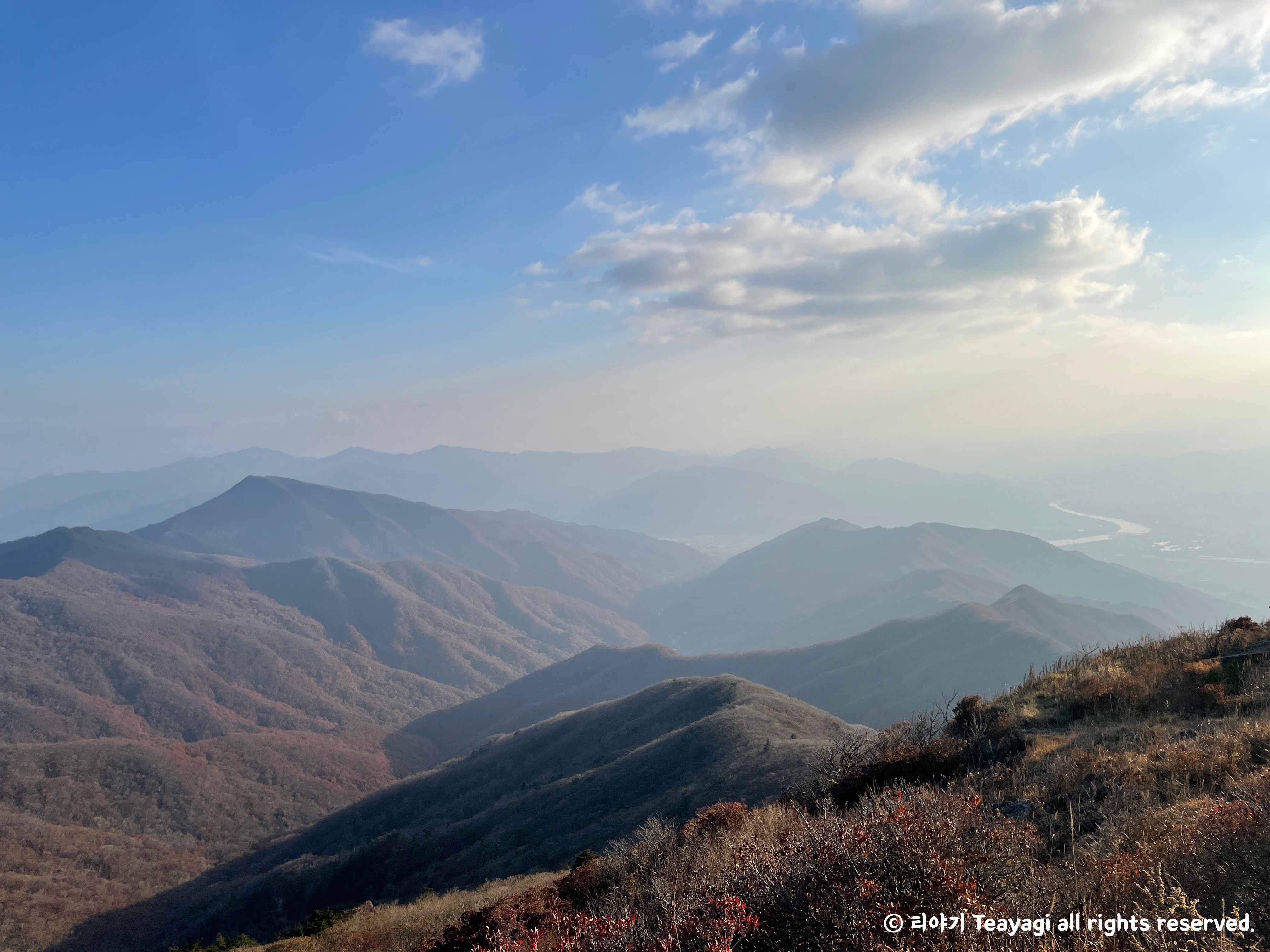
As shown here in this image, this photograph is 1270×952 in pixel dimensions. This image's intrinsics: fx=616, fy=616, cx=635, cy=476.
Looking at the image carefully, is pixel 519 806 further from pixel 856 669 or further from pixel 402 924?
pixel 856 669

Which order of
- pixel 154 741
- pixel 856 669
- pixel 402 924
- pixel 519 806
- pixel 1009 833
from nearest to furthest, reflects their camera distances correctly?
pixel 1009 833, pixel 402 924, pixel 519 806, pixel 154 741, pixel 856 669

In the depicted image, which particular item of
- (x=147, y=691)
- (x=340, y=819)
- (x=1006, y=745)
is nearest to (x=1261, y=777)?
(x=1006, y=745)

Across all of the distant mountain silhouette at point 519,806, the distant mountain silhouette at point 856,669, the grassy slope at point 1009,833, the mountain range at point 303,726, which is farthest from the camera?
the distant mountain silhouette at point 856,669

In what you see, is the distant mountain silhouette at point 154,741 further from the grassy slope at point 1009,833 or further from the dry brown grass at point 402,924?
the grassy slope at point 1009,833

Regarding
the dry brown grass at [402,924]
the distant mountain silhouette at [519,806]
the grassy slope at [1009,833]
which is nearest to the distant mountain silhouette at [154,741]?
the distant mountain silhouette at [519,806]

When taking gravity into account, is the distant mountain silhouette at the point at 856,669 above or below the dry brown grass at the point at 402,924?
below

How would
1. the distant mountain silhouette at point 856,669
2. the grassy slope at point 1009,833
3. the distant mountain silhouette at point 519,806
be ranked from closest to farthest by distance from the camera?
the grassy slope at point 1009,833, the distant mountain silhouette at point 519,806, the distant mountain silhouette at point 856,669

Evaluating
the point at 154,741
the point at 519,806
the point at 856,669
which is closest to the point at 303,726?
the point at 154,741
